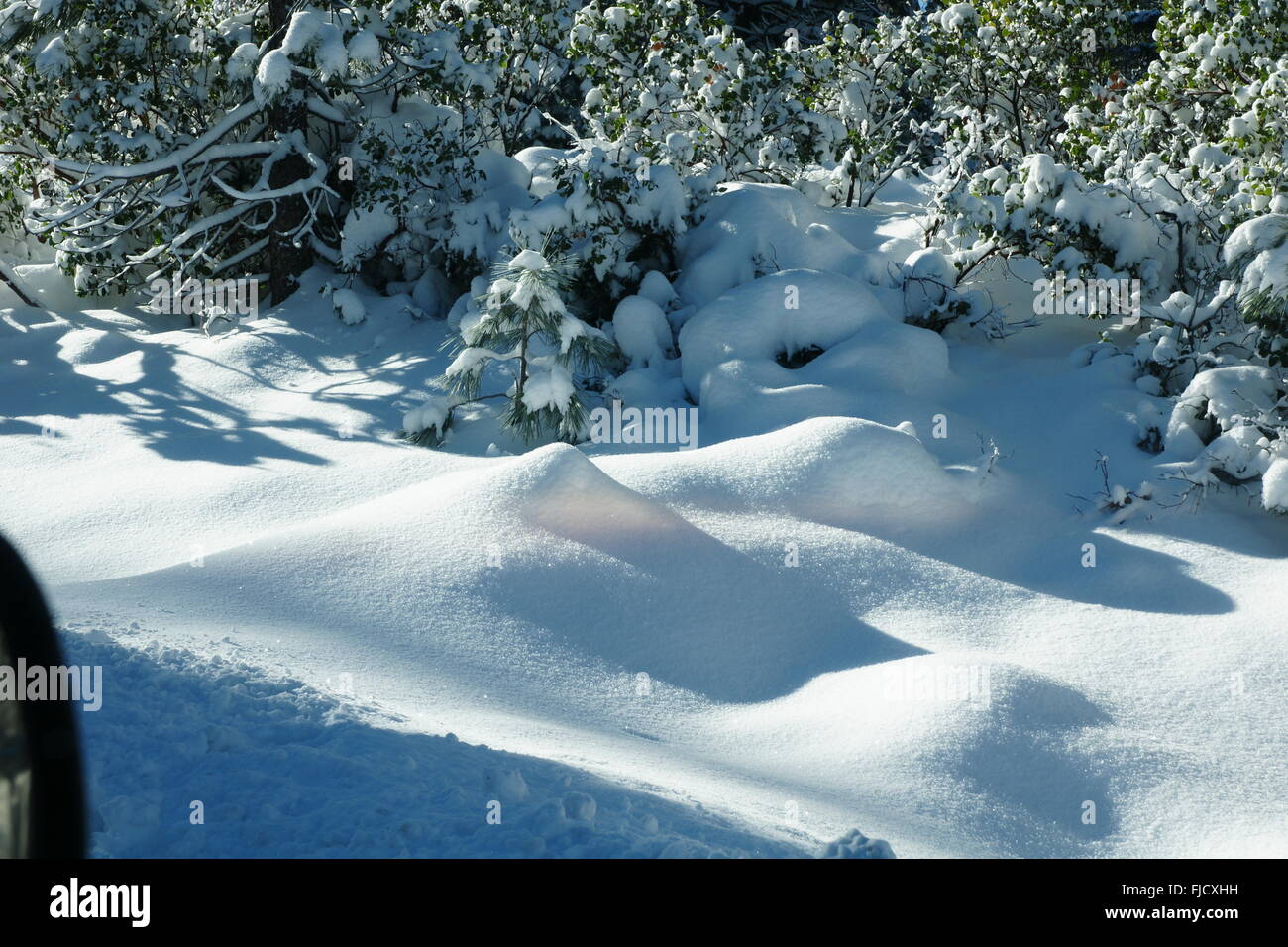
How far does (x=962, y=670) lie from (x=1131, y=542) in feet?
6.19

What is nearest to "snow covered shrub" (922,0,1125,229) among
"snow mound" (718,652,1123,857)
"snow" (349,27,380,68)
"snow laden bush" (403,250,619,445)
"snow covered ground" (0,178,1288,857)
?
"snow covered ground" (0,178,1288,857)

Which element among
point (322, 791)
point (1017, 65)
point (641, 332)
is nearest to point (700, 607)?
point (322, 791)

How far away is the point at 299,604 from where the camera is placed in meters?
4.74

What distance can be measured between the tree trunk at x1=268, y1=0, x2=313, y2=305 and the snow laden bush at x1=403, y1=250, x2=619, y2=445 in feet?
10.3

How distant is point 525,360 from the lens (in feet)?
23.6

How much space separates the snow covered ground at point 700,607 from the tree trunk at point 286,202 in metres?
1.67

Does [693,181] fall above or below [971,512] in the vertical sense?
above

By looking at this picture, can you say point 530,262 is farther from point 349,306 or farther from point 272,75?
point 272,75

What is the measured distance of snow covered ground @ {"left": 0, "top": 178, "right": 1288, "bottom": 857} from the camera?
3107 mm

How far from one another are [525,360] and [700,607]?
2.65m

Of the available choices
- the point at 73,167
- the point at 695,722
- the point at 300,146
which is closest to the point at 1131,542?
the point at 695,722

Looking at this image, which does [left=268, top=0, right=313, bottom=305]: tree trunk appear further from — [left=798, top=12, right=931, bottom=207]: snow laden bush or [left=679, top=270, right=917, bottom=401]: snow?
[left=798, top=12, right=931, bottom=207]: snow laden bush
